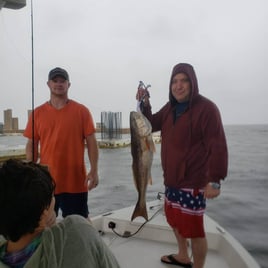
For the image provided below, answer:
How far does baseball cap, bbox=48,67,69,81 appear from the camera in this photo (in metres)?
3.01

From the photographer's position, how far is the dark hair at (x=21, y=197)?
1.03 metres

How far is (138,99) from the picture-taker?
8.75 ft

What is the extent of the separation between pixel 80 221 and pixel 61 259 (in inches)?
5.4

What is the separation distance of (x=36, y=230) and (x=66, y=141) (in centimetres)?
195

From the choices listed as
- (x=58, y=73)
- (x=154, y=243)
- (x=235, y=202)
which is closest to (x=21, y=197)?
(x=58, y=73)

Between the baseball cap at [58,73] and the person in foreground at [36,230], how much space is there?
2017 mm

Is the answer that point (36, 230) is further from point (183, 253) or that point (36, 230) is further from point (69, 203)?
point (183, 253)

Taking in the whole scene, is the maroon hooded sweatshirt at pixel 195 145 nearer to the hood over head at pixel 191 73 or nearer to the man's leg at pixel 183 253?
the hood over head at pixel 191 73

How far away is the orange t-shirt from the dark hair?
1928mm

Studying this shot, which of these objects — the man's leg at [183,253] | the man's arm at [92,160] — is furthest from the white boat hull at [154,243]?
the man's arm at [92,160]

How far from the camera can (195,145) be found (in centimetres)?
253

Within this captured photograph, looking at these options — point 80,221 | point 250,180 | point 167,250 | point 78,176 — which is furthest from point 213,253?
point 250,180

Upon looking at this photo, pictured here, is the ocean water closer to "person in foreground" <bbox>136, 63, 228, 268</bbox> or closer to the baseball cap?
"person in foreground" <bbox>136, 63, 228, 268</bbox>

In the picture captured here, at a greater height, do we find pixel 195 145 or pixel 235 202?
pixel 195 145
